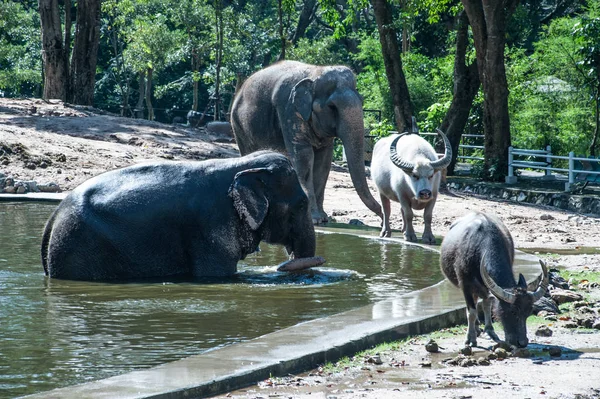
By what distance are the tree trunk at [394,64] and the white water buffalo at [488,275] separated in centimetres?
1733

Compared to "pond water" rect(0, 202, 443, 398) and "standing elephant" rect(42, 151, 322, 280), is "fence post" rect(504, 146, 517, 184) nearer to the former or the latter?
"pond water" rect(0, 202, 443, 398)

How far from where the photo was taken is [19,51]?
51094 mm

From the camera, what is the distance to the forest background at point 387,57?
24.4 m

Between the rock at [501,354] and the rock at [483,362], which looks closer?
the rock at [483,362]

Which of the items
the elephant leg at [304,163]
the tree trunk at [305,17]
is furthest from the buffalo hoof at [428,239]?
the tree trunk at [305,17]

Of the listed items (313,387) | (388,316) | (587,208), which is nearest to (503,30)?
(587,208)

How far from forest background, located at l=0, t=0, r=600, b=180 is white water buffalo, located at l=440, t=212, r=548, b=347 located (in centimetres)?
1491

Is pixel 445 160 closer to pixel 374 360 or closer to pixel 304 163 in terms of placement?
pixel 304 163

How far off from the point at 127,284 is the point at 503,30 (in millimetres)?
14787

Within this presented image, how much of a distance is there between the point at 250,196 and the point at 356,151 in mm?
4750

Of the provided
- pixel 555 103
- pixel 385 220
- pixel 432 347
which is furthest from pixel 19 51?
pixel 432 347

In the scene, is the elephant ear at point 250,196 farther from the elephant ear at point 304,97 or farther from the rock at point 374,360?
the elephant ear at point 304,97

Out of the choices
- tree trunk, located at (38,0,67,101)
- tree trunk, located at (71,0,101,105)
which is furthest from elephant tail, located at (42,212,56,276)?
tree trunk, located at (71,0,101,105)

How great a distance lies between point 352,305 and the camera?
9.09 metres
